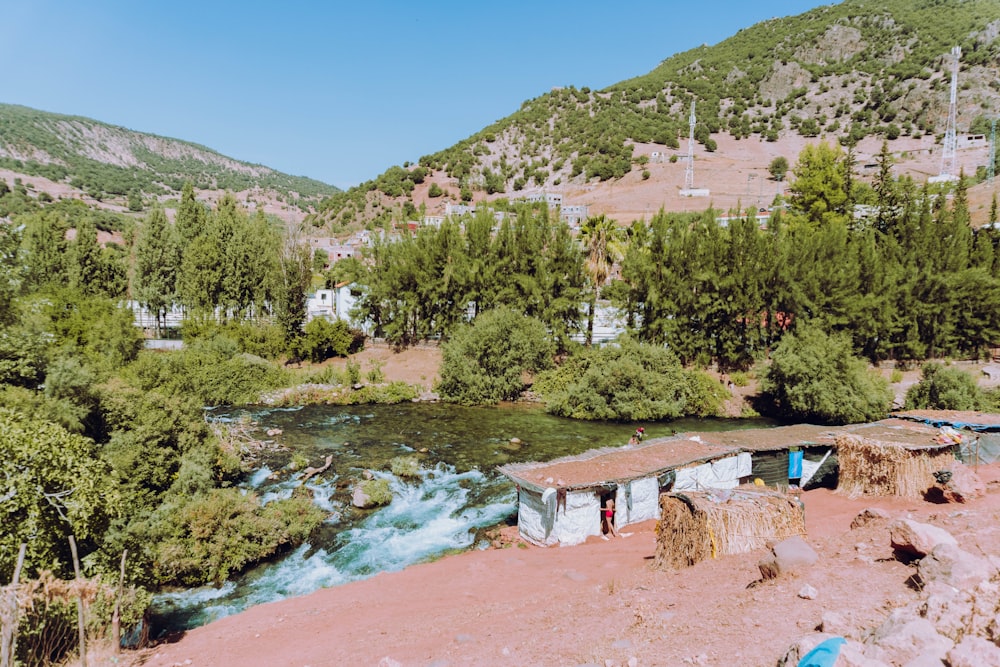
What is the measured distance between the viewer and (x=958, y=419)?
62.3 feet

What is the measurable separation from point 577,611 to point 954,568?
4.96m

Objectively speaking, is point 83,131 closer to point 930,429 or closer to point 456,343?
point 456,343

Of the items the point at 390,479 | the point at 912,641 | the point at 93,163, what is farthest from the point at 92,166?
the point at 912,641

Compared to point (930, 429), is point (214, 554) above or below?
below

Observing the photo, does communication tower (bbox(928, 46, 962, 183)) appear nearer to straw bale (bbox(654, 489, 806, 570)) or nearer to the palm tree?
the palm tree

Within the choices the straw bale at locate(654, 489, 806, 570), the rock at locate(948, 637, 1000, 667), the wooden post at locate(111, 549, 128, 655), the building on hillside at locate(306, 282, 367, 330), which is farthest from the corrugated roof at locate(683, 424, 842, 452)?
the building on hillside at locate(306, 282, 367, 330)

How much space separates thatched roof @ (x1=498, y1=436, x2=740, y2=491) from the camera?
45.2 ft

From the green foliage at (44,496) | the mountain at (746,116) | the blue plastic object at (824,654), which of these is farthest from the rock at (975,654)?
the mountain at (746,116)

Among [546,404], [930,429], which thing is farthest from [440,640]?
[546,404]

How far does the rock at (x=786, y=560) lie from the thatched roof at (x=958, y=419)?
44.1 ft

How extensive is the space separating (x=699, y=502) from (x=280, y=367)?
29.2 m

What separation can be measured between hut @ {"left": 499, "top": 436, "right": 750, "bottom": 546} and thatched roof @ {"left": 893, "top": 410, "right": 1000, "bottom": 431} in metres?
8.04

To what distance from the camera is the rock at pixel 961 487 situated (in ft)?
A: 44.8

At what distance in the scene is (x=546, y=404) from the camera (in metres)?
30.3
